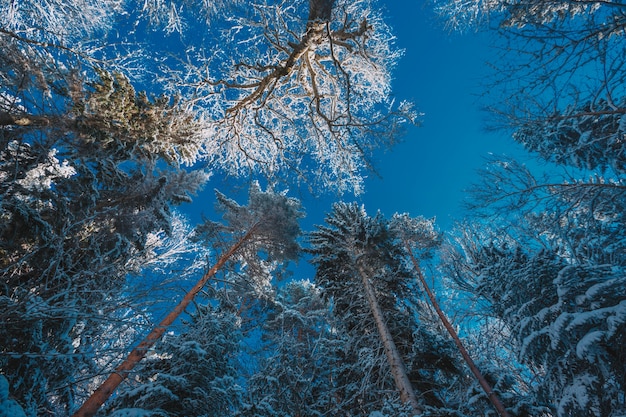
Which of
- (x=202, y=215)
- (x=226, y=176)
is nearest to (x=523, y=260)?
(x=226, y=176)

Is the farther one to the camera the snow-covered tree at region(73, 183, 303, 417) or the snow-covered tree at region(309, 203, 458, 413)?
the snow-covered tree at region(73, 183, 303, 417)

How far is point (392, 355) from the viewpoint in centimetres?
614

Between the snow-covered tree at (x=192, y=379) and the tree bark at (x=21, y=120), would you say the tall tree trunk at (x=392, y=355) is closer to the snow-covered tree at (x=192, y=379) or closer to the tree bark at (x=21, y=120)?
the snow-covered tree at (x=192, y=379)

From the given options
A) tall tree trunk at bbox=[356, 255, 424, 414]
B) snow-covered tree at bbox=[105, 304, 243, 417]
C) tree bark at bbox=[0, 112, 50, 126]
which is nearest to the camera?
tree bark at bbox=[0, 112, 50, 126]

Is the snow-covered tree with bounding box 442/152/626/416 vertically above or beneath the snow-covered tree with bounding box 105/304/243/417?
above

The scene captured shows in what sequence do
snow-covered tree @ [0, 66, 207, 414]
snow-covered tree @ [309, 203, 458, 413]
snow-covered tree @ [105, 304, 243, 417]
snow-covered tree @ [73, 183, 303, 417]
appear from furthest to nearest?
snow-covered tree @ [73, 183, 303, 417] → snow-covered tree @ [309, 203, 458, 413] → snow-covered tree @ [105, 304, 243, 417] → snow-covered tree @ [0, 66, 207, 414]

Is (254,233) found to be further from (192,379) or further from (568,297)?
(568,297)

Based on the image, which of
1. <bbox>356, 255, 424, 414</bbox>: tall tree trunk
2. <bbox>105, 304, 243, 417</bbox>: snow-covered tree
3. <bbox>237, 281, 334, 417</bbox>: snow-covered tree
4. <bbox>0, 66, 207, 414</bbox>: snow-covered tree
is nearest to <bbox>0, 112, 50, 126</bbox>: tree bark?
<bbox>0, 66, 207, 414</bbox>: snow-covered tree

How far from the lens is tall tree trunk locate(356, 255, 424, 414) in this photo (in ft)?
17.1

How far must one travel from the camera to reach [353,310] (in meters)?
Answer: 8.49

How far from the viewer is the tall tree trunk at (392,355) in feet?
17.1

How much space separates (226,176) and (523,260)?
28.1 ft

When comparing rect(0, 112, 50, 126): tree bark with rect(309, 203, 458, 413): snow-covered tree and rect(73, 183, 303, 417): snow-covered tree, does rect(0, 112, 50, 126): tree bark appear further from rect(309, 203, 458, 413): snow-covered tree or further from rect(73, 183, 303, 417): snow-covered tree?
rect(309, 203, 458, 413): snow-covered tree

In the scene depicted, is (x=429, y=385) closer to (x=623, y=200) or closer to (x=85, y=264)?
(x=623, y=200)
